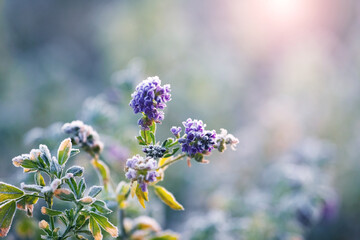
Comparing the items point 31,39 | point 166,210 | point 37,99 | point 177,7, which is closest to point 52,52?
point 31,39

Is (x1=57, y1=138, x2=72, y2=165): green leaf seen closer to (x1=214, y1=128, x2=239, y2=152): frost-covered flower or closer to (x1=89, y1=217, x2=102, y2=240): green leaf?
(x1=89, y1=217, x2=102, y2=240): green leaf

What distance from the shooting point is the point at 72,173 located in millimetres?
1166

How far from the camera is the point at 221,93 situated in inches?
162

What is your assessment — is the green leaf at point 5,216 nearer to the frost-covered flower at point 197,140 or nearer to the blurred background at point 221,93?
the frost-covered flower at point 197,140

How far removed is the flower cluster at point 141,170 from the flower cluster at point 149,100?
108 millimetres

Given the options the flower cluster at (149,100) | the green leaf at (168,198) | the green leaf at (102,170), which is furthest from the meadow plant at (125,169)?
the green leaf at (102,170)

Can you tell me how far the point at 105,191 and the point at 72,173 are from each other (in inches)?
13.9

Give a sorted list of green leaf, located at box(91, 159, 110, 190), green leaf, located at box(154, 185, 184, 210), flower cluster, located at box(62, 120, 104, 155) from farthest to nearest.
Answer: green leaf, located at box(91, 159, 110, 190) → flower cluster, located at box(62, 120, 104, 155) → green leaf, located at box(154, 185, 184, 210)

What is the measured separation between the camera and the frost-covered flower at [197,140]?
1.08m

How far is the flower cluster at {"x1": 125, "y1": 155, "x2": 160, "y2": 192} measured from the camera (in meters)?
1.07

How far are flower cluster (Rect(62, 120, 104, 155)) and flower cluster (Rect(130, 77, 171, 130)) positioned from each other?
13.1 inches

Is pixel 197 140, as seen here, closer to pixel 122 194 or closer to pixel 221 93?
pixel 122 194

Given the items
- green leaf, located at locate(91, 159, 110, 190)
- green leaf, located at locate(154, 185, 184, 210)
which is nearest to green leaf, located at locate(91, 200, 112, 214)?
green leaf, located at locate(154, 185, 184, 210)

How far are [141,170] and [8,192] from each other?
40cm
